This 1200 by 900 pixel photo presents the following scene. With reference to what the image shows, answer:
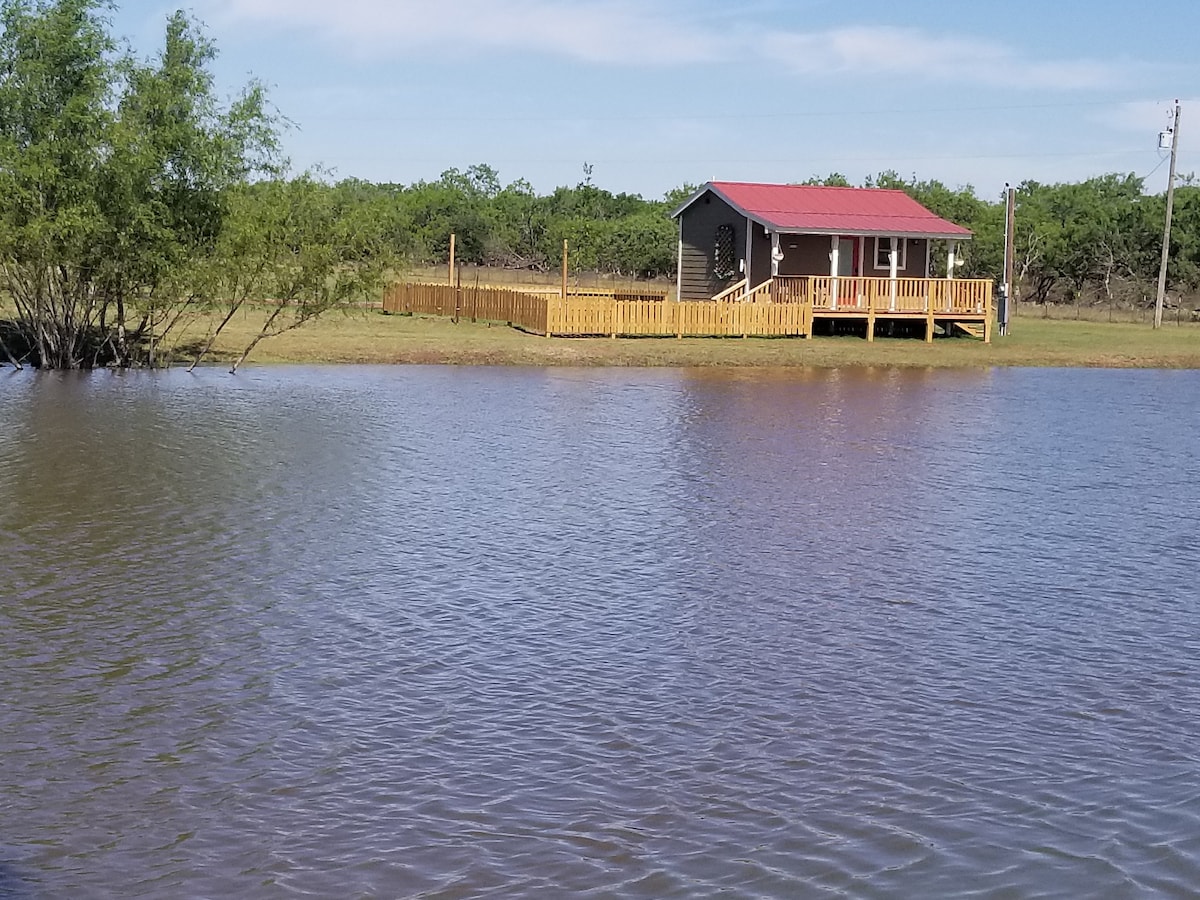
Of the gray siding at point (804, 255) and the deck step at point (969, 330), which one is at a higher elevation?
the gray siding at point (804, 255)

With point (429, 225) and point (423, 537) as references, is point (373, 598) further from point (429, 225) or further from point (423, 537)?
point (429, 225)

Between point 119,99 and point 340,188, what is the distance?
5398mm

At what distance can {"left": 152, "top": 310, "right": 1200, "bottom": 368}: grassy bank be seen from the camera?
117ft

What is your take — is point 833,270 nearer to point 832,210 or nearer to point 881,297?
point 881,297

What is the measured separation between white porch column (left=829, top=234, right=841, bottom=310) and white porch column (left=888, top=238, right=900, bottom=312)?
1599mm

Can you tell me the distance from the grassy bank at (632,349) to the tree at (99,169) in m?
3.95

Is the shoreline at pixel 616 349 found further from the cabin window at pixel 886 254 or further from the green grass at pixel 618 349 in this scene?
the cabin window at pixel 886 254

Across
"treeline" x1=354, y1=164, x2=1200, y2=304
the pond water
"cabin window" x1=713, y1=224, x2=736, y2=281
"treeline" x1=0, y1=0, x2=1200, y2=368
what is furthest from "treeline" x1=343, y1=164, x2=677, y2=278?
the pond water

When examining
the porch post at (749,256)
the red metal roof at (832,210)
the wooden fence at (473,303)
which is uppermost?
the red metal roof at (832,210)

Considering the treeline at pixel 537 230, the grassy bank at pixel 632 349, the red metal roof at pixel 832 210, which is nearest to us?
the grassy bank at pixel 632 349

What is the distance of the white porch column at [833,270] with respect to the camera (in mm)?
42375

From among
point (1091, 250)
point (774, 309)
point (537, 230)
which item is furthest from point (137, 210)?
point (537, 230)

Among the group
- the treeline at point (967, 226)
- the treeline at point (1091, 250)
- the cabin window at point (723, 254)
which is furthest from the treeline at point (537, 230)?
the cabin window at point (723, 254)

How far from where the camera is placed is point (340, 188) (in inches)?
1292
